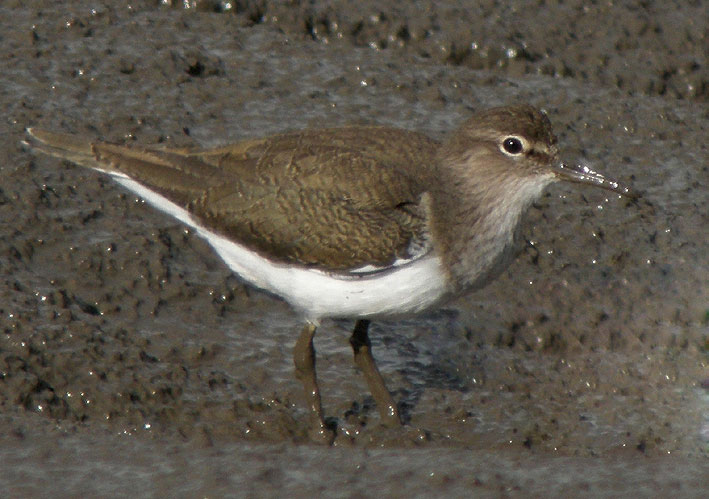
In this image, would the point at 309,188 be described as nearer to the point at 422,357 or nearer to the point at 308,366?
the point at 308,366

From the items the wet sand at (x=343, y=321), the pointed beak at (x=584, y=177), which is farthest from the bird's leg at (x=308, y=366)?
the pointed beak at (x=584, y=177)

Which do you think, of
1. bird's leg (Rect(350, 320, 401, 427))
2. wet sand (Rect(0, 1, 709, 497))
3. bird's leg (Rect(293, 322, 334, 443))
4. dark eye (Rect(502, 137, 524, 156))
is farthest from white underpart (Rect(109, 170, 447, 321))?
dark eye (Rect(502, 137, 524, 156))

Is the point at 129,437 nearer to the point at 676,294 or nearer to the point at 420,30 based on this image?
→ the point at 676,294

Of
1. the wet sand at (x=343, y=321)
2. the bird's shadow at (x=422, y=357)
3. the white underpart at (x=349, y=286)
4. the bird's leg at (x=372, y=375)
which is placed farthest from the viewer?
the bird's shadow at (x=422, y=357)

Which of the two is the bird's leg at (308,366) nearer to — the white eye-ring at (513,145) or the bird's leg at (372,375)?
the bird's leg at (372,375)

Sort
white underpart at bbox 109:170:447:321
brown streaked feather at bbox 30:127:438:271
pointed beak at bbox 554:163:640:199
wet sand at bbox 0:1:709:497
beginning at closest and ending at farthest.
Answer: wet sand at bbox 0:1:709:497, white underpart at bbox 109:170:447:321, brown streaked feather at bbox 30:127:438:271, pointed beak at bbox 554:163:640:199

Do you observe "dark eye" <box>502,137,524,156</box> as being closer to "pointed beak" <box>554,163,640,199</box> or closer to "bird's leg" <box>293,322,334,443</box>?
"pointed beak" <box>554,163,640,199</box>

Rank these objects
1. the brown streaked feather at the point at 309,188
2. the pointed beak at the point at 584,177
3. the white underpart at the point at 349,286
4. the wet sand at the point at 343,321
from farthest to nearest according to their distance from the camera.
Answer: the pointed beak at the point at 584,177 → the brown streaked feather at the point at 309,188 → the white underpart at the point at 349,286 → the wet sand at the point at 343,321
